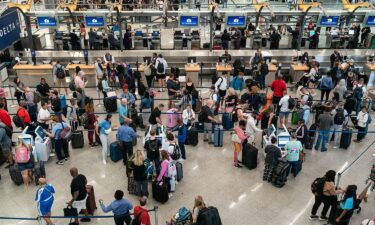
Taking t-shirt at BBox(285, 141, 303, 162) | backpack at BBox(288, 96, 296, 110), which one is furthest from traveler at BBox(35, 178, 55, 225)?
backpack at BBox(288, 96, 296, 110)

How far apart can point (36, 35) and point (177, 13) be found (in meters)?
7.32

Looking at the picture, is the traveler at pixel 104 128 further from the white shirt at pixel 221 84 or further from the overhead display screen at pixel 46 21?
the overhead display screen at pixel 46 21

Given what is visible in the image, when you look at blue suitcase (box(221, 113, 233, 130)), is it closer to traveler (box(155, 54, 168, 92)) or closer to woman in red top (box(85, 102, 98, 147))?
woman in red top (box(85, 102, 98, 147))

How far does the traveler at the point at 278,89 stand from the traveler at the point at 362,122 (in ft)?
7.87

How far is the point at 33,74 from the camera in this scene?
16.9 metres

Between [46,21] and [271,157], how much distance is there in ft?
41.0

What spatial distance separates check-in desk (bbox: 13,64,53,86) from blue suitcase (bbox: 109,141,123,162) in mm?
7260

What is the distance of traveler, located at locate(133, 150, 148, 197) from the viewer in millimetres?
8961

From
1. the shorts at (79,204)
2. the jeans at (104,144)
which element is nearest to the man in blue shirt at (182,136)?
the jeans at (104,144)

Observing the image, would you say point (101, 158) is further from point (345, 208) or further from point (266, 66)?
point (266, 66)

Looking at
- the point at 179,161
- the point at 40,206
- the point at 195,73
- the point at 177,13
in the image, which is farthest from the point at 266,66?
the point at 40,206

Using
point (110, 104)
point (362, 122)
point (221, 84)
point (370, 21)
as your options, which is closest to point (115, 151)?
point (110, 104)

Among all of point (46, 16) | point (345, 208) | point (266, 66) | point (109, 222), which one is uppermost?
point (46, 16)

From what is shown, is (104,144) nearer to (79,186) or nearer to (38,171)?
(38,171)
